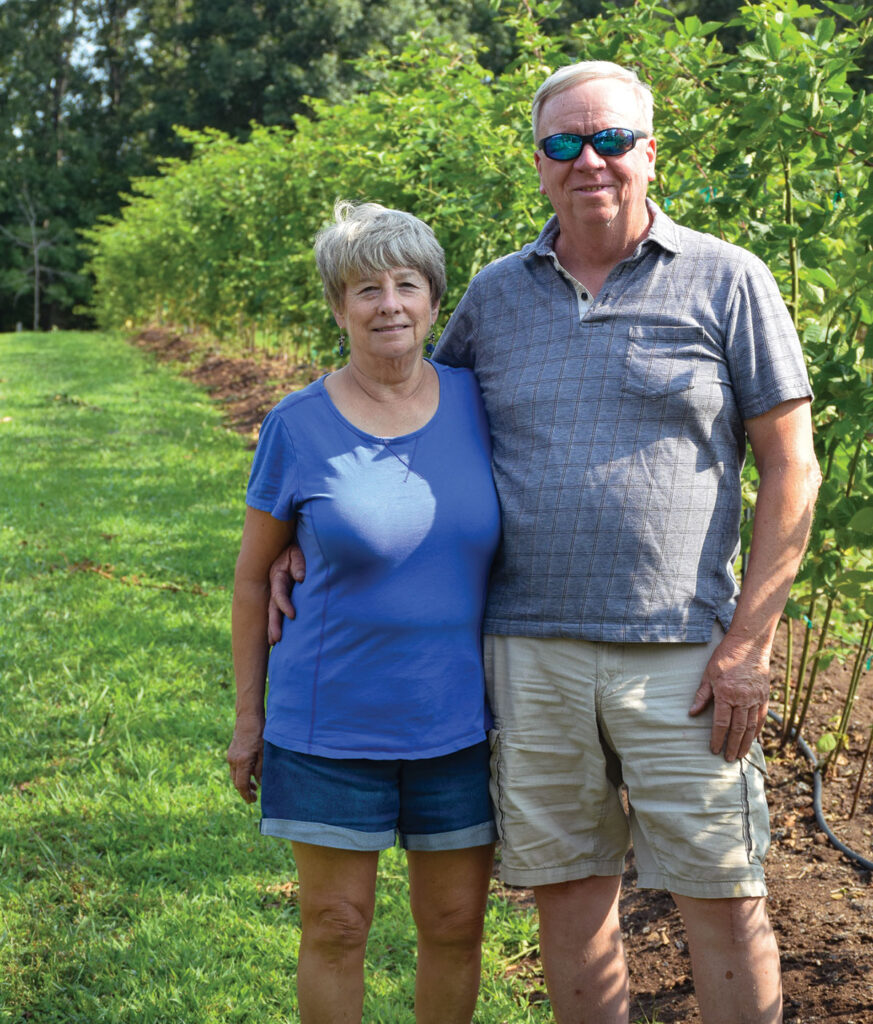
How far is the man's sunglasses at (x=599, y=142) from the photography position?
2.09 m

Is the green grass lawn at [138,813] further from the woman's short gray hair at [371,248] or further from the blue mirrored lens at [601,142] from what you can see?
the blue mirrored lens at [601,142]

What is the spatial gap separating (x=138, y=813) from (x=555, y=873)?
72.2 inches

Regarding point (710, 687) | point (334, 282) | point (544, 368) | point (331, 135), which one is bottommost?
point (710, 687)

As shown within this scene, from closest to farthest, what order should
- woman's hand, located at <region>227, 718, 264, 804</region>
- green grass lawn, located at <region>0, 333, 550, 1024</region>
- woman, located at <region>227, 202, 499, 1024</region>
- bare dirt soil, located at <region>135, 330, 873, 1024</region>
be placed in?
woman, located at <region>227, 202, 499, 1024</region>, woman's hand, located at <region>227, 718, 264, 804</region>, bare dirt soil, located at <region>135, 330, 873, 1024</region>, green grass lawn, located at <region>0, 333, 550, 1024</region>

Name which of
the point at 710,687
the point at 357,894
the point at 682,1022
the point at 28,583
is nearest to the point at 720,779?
the point at 710,687

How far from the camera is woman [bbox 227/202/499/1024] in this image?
2107 mm

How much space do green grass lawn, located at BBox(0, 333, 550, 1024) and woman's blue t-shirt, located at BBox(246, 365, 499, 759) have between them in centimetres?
99

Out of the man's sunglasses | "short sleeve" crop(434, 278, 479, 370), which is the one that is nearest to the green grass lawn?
"short sleeve" crop(434, 278, 479, 370)

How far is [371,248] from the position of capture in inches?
85.9

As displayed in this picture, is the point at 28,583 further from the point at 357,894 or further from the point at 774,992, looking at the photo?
the point at 774,992

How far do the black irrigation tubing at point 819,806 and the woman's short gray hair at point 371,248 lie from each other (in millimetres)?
2037

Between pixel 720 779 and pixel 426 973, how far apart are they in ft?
2.50

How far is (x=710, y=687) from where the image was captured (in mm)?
2061

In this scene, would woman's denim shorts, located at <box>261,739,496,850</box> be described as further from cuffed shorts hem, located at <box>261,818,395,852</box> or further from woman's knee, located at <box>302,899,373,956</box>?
woman's knee, located at <box>302,899,373,956</box>
